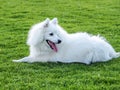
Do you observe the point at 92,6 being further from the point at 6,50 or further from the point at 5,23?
the point at 6,50

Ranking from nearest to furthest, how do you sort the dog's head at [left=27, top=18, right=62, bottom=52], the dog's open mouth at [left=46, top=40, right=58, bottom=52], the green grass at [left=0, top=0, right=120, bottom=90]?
the green grass at [left=0, top=0, right=120, bottom=90] < the dog's head at [left=27, top=18, right=62, bottom=52] < the dog's open mouth at [left=46, top=40, right=58, bottom=52]

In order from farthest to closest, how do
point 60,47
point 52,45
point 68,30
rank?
1. point 68,30
2. point 60,47
3. point 52,45

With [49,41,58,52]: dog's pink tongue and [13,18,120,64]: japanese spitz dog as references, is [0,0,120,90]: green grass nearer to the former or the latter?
[13,18,120,64]: japanese spitz dog

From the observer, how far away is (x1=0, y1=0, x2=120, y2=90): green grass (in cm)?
805

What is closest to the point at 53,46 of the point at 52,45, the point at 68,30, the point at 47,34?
the point at 52,45

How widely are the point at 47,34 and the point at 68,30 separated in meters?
4.61

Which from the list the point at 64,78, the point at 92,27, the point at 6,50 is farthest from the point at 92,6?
the point at 64,78

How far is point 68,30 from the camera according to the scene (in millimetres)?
14461

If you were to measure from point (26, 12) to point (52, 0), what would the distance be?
4.28 meters

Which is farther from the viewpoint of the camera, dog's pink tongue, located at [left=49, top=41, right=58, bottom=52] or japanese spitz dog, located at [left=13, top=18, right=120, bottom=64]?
dog's pink tongue, located at [left=49, top=41, right=58, bottom=52]

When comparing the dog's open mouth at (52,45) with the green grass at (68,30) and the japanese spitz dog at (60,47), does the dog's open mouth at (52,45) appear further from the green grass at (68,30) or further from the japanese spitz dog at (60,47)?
the green grass at (68,30)

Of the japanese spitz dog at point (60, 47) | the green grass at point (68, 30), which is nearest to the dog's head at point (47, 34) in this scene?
the japanese spitz dog at point (60, 47)

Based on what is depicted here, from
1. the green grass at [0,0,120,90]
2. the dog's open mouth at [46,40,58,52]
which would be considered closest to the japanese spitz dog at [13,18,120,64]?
the dog's open mouth at [46,40,58,52]

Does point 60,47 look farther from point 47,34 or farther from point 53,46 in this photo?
point 47,34
